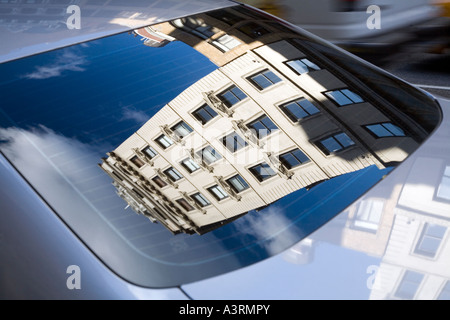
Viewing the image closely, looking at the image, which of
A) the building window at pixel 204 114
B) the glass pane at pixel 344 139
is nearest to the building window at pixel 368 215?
the glass pane at pixel 344 139

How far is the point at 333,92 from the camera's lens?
2213mm

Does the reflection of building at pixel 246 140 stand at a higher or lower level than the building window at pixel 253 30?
lower

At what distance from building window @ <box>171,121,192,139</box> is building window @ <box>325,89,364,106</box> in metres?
0.66

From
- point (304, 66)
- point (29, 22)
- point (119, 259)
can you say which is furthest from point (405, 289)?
point (29, 22)

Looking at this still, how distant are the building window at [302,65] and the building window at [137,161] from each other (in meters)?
0.86

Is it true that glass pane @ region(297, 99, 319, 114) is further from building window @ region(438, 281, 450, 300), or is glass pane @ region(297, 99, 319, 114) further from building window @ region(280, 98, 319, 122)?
building window @ region(438, 281, 450, 300)

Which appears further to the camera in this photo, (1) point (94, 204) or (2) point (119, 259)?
(1) point (94, 204)

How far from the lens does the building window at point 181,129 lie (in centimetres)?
187

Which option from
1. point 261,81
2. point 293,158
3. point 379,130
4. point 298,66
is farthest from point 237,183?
point 298,66

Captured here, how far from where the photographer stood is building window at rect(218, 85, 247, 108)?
2.01 meters

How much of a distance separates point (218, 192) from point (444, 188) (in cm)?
84

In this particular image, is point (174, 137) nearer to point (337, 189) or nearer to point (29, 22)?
point (337, 189)

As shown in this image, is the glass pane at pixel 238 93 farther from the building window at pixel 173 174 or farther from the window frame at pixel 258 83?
the building window at pixel 173 174

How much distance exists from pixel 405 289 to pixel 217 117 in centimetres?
91
